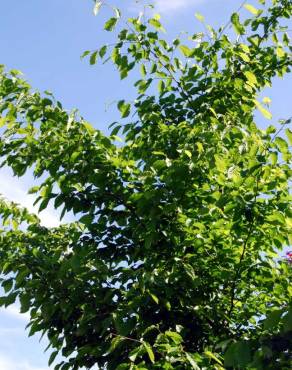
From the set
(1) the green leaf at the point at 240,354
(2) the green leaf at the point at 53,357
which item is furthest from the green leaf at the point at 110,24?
(1) the green leaf at the point at 240,354

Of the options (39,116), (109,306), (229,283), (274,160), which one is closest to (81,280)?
(109,306)

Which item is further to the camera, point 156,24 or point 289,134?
point 156,24

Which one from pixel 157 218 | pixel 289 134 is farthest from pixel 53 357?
pixel 289 134

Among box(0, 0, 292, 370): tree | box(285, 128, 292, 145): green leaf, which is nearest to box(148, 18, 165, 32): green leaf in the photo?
box(0, 0, 292, 370): tree

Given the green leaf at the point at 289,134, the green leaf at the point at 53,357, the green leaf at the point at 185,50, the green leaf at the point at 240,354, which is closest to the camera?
the green leaf at the point at 240,354

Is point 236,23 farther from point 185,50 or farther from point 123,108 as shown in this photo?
point 123,108

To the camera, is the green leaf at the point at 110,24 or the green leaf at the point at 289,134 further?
the green leaf at the point at 110,24

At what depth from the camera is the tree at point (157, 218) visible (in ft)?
13.4

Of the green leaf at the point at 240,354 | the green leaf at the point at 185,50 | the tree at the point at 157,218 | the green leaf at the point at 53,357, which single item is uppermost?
the green leaf at the point at 185,50

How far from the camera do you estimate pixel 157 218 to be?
4246mm

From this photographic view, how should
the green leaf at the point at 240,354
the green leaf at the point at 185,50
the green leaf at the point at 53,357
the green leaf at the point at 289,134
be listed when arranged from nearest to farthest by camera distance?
1. the green leaf at the point at 240,354
2. the green leaf at the point at 289,134
3. the green leaf at the point at 53,357
4. the green leaf at the point at 185,50

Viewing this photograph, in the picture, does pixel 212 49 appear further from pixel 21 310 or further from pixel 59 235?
pixel 21 310

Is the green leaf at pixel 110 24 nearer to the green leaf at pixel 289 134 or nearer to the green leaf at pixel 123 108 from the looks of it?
the green leaf at pixel 123 108

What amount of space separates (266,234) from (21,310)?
2306 mm
